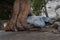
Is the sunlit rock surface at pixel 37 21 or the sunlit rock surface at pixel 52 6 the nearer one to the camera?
the sunlit rock surface at pixel 37 21

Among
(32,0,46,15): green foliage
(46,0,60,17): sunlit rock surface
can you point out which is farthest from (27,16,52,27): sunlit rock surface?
(46,0,60,17): sunlit rock surface

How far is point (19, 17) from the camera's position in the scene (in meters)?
11.8

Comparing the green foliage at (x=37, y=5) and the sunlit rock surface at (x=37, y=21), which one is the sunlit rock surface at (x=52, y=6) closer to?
the green foliage at (x=37, y=5)

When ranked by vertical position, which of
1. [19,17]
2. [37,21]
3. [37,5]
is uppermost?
[37,5]

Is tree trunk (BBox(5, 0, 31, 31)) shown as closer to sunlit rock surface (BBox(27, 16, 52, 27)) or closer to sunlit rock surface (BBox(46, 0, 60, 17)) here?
sunlit rock surface (BBox(27, 16, 52, 27))

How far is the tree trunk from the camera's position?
11773 millimetres

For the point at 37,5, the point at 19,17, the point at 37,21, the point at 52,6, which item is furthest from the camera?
the point at 52,6

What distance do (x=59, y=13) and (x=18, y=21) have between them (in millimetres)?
5288

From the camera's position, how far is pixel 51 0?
2273cm

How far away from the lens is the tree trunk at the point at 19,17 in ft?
38.6

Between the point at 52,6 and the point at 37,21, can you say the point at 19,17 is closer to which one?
the point at 37,21

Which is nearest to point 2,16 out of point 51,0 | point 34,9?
point 34,9

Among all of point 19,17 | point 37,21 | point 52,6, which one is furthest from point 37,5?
point 52,6

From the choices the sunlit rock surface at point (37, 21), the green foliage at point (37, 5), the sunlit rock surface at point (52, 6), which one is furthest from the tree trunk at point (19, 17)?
the sunlit rock surface at point (52, 6)
